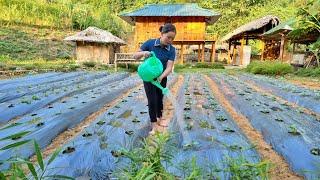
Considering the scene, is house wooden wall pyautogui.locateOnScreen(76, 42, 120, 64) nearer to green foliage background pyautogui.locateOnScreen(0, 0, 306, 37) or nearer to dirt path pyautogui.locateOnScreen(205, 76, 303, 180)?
green foliage background pyautogui.locateOnScreen(0, 0, 306, 37)

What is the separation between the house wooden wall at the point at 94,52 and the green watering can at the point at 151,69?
18.2m

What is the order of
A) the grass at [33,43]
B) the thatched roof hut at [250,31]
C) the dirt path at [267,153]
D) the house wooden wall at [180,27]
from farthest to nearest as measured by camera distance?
1. the house wooden wall at [180,27]
2. the thatched roof hut at [250,31]
3. the grass at [33,43]
4. the dirt path at [267,153]

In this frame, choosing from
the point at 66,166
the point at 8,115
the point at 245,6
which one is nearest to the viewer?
the point at 66,166

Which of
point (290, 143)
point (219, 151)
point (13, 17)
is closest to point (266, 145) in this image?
point (290, 143)

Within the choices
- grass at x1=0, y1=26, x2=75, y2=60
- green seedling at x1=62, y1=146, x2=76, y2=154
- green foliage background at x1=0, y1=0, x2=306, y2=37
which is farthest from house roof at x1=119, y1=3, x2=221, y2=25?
green seedling at x1=62, y1=146, x2=76, y2=154

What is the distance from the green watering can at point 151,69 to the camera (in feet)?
11.0

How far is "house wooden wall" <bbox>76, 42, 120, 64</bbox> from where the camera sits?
21266 millimetres

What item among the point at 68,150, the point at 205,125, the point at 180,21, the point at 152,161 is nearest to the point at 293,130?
the point at 205,125

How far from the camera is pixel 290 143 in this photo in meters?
3.34

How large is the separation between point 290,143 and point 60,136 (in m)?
2.50

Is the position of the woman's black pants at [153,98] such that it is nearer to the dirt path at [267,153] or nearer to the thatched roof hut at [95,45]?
the dirt path at [267,153]

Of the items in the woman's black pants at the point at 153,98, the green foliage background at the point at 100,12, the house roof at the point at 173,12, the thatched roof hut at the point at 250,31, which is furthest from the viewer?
the green foliage background at the point at 100,12

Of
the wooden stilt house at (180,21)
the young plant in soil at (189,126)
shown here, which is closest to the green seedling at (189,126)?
the young plant in soil at (189,126)

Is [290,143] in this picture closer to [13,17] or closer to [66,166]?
[66,166]
